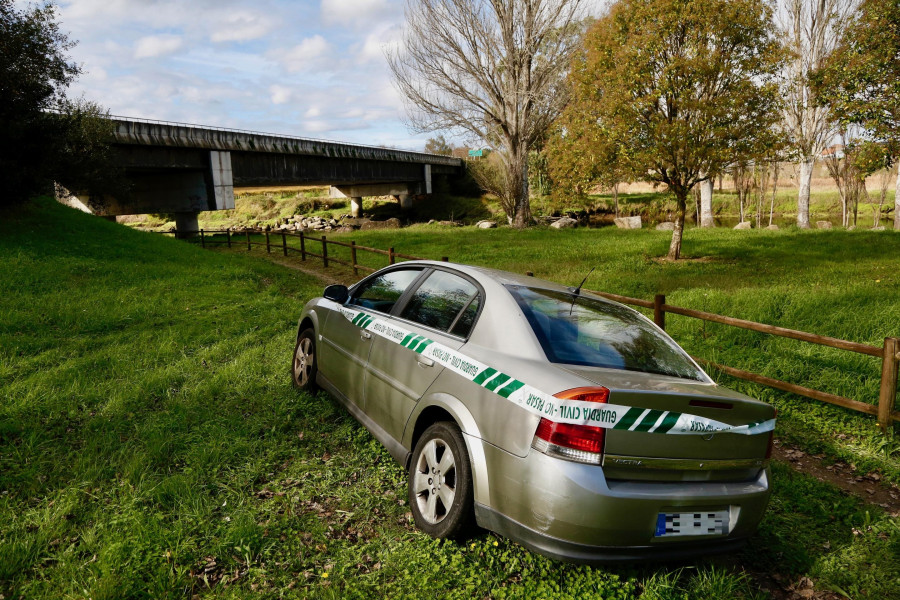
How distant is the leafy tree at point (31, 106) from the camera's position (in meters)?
15.5

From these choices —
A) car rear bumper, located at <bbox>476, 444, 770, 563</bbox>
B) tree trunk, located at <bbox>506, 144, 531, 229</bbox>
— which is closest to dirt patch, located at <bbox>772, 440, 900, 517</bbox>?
car rear bumper, located at <bbox>476, 444, 770, 563</bbox>

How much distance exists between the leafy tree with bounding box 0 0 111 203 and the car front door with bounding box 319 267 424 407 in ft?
51.1

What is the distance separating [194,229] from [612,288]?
911 inches

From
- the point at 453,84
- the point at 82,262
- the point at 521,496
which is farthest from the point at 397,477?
the point at 453,84

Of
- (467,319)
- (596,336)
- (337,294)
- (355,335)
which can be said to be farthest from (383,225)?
(596,336)

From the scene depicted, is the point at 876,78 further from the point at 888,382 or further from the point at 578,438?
the point at 578,438

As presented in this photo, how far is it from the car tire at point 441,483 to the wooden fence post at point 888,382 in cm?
373

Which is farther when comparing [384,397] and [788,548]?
[384,397]

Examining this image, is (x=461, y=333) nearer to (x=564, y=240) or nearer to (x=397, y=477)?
(x=397, y=477)

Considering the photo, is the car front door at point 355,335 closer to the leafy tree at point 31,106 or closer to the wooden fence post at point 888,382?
the wooden fence post at point 888,382

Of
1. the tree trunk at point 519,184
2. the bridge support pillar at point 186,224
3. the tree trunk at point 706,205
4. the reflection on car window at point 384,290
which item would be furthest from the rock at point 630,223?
the reflection on car window at point 384,290

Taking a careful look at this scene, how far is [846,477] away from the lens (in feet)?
13.9

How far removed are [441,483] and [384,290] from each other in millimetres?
1835

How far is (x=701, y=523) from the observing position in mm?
2590
